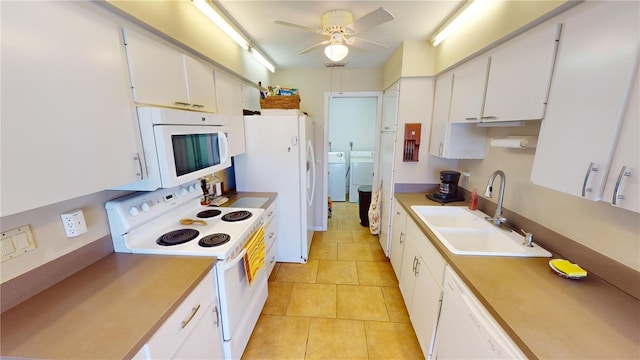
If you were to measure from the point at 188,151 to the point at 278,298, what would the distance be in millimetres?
1624

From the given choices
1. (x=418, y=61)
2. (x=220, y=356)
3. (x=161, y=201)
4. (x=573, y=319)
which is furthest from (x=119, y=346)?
(x=418, y=61)

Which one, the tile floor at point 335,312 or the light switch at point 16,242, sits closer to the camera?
the light switch at point 16,242

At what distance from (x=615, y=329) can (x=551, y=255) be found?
0.52 meters

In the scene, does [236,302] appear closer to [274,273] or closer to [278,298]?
[278,298]

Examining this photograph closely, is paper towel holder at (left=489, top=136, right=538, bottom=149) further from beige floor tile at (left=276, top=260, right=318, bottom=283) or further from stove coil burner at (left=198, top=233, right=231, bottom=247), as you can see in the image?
beige floor tile at (left=276, top=260, right=318, bottom=283)

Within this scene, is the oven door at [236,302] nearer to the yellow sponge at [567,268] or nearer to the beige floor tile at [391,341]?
the beige floor tile at [391,341]

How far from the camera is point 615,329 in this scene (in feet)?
2.74

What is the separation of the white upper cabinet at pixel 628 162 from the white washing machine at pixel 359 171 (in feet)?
13.8

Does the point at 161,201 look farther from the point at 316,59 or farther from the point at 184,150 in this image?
the point at 316,59

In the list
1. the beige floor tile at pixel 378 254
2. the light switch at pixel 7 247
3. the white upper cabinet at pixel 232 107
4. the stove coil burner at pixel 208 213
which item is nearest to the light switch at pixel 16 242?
the light switch at pixel 7 247

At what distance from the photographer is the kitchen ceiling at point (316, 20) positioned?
5.38 ft

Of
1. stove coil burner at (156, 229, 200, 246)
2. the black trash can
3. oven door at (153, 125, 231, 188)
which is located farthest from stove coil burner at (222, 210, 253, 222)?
the black trash can

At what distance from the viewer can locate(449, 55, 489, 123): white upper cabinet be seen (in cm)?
161

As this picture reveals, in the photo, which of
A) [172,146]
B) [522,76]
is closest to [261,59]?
[172,146]
